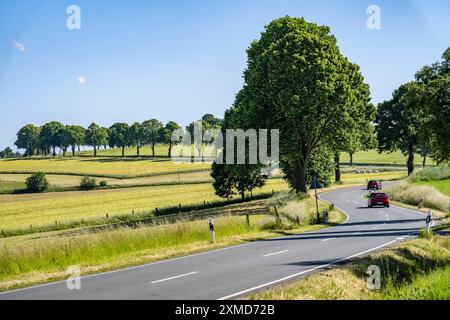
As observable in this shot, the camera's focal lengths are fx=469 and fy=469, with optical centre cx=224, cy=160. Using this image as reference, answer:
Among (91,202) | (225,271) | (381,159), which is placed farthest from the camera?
(381,159)

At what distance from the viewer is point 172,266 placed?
15.4m

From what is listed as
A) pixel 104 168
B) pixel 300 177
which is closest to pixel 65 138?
pixel 104 168

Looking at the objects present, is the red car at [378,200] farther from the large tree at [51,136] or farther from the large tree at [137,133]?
the large tree at [51,136]

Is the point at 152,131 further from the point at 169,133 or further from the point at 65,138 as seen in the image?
the point at 65,138

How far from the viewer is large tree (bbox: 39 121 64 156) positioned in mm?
172250

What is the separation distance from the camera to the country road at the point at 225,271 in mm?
11352

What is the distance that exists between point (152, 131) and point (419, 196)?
120m

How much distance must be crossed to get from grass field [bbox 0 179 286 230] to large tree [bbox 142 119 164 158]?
69.6 metres

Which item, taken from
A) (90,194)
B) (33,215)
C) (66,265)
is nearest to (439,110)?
(66,265)

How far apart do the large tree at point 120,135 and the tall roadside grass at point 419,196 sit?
11819 cm

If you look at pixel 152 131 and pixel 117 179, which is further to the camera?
pixel 152 131

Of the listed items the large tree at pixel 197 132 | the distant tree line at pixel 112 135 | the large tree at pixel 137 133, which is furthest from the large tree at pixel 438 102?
the large tree at pixel 137 133

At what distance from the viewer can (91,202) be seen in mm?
68250

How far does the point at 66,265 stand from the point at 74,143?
159 m
